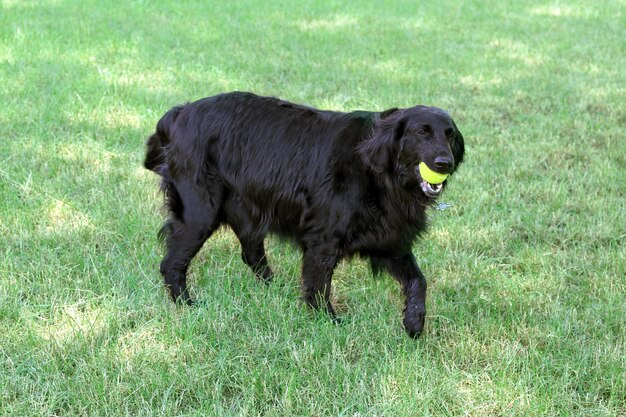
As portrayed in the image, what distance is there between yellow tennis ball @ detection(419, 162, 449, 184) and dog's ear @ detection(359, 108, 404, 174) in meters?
0.16

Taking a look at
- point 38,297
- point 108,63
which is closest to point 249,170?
point 38,297

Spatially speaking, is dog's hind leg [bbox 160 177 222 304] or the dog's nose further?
dog's hind leg [bbox 160 177 222 304]

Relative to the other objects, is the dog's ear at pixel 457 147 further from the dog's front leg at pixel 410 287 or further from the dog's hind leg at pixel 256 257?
the dog's hind leg at pixel 256 257

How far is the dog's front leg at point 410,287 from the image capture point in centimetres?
328

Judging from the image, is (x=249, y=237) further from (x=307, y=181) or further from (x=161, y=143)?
(x=161, y=143)

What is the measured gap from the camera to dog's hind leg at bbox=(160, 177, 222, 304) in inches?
140

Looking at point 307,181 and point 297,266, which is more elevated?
point 307,181

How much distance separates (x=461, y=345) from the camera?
3158 mm

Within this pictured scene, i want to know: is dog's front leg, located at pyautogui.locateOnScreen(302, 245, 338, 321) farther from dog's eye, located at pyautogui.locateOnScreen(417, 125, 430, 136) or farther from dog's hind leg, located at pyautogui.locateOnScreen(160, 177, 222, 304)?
dog's eye, located at pyautogui.locateOnScreen(417, 125, 430, 136)

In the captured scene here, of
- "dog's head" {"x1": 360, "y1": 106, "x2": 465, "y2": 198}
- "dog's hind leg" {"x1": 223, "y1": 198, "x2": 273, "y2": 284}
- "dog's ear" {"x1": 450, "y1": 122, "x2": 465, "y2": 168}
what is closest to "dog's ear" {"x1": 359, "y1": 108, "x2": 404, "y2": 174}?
"dog's head" {"x1": 360, "y1": 106, "x2": 465, "y2": 198}

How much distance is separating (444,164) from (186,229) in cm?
141

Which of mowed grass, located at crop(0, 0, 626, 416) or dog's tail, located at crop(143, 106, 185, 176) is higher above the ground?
dog's tail, located at crop(143, 106, 185, 176)

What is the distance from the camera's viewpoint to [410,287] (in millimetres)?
3385

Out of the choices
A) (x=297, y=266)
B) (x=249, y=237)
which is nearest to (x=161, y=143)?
(x=249, y=237)
